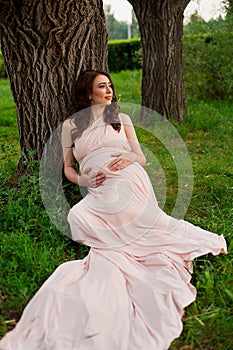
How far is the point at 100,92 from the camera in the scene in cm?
430

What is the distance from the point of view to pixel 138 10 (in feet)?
24.5

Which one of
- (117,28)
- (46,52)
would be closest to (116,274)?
(46,52)

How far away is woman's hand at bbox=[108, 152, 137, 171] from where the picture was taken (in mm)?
4152

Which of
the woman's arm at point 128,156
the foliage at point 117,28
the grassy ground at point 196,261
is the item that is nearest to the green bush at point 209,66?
the grassy ground at point 196,261

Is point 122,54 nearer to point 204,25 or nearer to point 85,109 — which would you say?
point 204,25

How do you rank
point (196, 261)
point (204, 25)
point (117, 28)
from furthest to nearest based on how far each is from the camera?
point (117, 28), point (204, 25), point (196, 261)

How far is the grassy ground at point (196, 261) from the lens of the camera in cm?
316

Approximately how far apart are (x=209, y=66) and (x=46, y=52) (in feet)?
21.5

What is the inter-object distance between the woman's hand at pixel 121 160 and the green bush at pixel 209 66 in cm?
655

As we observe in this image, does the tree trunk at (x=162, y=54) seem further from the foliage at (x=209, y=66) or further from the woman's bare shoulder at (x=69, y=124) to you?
the woman's bare shoulder at (x=69, y=124)

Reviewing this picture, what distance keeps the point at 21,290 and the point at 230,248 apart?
158 cm

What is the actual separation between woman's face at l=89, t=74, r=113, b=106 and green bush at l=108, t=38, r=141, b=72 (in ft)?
44.8

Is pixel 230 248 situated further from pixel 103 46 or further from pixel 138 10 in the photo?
pixel 138 10

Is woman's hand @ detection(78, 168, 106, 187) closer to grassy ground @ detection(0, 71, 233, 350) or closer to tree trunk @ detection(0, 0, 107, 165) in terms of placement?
grassy ground @ detection(0, 71, 233, 350)
